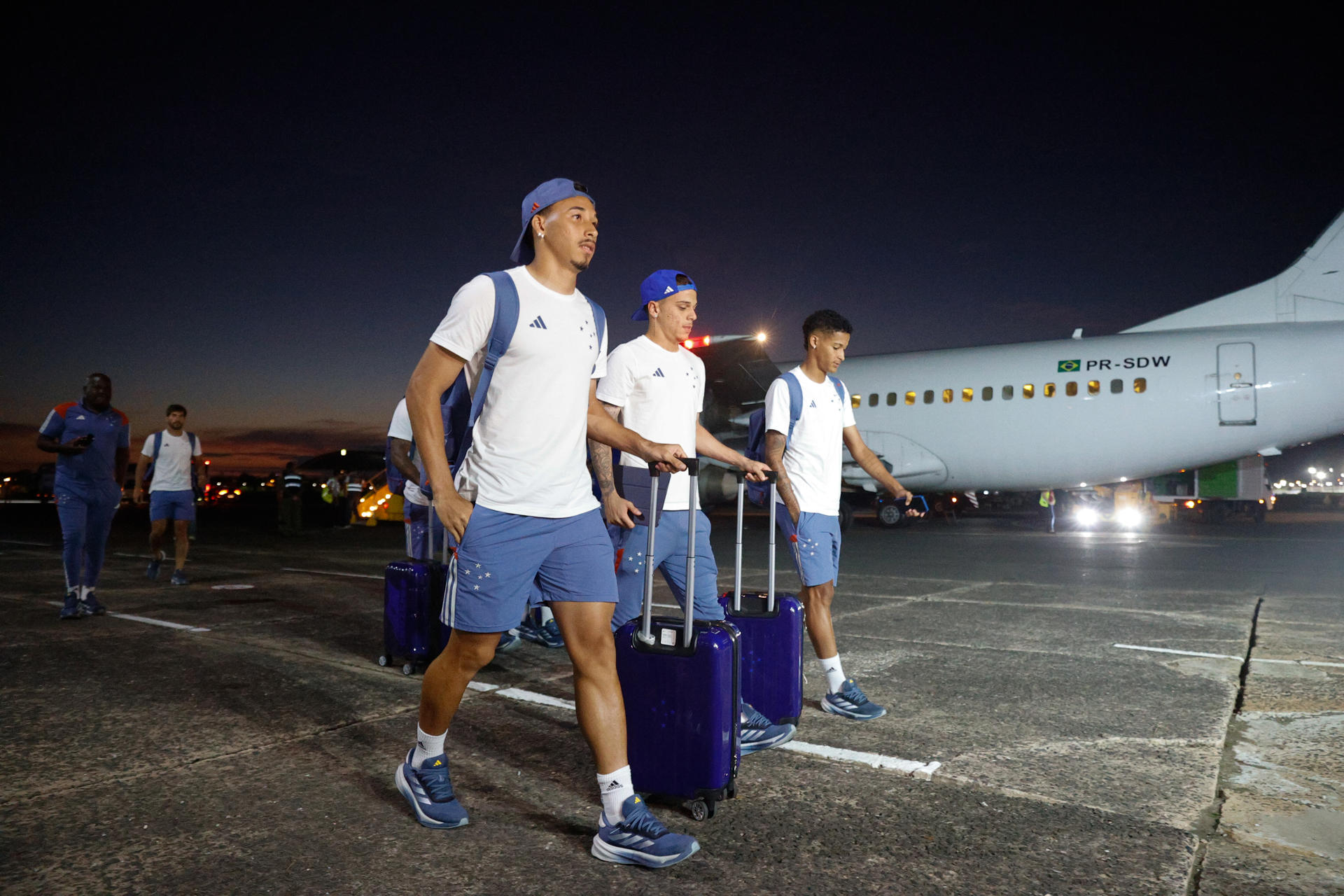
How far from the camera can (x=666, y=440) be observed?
3.44 meters

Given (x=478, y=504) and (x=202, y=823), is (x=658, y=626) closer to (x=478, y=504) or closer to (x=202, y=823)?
(x=478, y=504)

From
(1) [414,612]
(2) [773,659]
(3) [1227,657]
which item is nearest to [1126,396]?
(3) [1227,657]

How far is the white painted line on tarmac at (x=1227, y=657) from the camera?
177 inches

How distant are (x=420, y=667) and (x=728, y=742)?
8.12 ft

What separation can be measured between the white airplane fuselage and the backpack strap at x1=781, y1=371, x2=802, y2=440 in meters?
12.9

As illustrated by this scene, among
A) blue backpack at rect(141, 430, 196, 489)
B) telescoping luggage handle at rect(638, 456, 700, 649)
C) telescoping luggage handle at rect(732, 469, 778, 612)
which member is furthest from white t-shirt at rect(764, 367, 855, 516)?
blue backpack at rect(141, 430, 196, 489)

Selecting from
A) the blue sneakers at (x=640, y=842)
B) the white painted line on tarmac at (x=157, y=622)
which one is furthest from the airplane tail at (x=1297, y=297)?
the blue sneakers at (x=640, y=842)

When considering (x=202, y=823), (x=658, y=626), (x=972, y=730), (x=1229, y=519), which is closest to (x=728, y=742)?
(x=658, y=626)

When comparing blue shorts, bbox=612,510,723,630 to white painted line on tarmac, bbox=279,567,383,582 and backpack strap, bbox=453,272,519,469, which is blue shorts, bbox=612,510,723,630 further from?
white painted line on tarmac, bbox=279,567,383,582

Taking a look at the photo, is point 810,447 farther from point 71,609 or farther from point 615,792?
point 71,609

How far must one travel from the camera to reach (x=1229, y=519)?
19875 mm

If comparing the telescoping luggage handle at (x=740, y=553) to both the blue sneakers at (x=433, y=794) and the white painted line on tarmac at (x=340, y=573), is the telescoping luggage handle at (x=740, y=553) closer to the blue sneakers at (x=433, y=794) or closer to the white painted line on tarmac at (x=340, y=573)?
the blue sneakers at (x=433, y=794)

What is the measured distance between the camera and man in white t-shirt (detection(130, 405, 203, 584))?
787 centimetres

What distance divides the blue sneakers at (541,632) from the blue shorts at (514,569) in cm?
283
